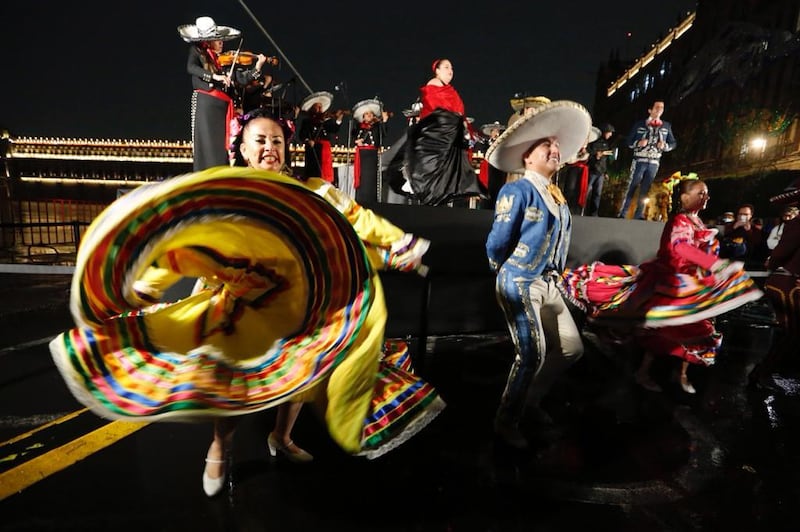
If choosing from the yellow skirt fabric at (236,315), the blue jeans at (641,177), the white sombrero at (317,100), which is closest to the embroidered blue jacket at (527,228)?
the yellow skirt fabric at (236,315)

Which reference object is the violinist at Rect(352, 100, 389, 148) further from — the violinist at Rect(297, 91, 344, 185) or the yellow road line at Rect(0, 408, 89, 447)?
the yellow road line at Rect(0, 408, 89, 447)

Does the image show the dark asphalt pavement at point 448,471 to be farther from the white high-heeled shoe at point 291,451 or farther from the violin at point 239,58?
the violin at point 239,58

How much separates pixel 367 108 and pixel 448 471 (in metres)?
6.76

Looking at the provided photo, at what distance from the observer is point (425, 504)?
1909 millimetres

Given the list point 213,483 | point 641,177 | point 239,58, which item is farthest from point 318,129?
point 213,483

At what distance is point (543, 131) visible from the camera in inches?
91.7

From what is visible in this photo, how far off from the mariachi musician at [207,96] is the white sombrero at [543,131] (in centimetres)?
277

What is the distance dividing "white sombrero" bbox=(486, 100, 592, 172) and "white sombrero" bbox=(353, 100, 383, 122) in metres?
5.46

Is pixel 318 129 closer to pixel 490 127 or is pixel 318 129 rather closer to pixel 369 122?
pixel 369 122

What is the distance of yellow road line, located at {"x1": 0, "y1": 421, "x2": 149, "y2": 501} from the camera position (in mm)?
1924

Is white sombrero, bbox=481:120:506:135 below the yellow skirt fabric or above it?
above

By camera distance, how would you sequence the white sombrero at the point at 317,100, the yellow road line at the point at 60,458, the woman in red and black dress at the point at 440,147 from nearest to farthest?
the yellow road line at the point at 60,458 < the woman in red and black dress at the point at 440,147 < the white sombrero at the point at 317,100

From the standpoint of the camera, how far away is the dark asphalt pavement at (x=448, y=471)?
1.80m

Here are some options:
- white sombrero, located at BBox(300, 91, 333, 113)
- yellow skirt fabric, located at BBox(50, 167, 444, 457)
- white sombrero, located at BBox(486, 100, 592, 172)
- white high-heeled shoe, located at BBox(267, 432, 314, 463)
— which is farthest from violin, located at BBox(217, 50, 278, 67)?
white high-heeled shoe, located at BBox(267, 432, 314, 463)
